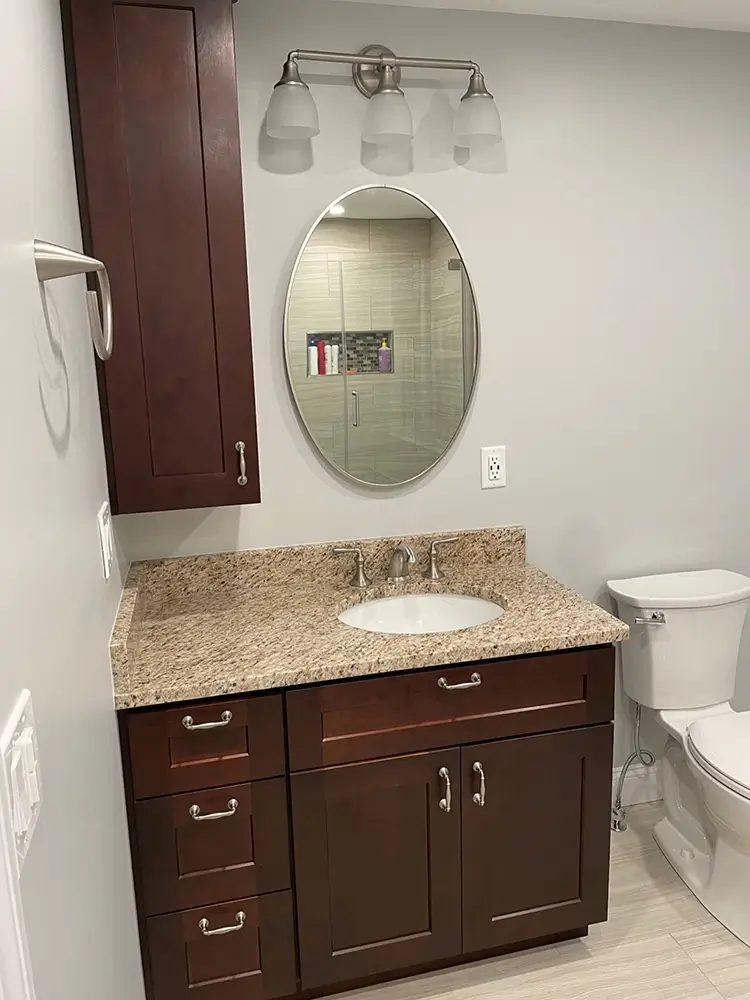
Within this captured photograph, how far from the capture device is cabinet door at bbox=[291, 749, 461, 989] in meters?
1.87

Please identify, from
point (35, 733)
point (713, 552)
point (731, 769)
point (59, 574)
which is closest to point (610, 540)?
point (713, 552)

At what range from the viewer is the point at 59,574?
3.60ft

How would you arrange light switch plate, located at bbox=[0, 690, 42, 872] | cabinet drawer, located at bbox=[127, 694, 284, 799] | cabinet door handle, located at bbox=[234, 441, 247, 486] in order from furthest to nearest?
cabinet door handle, located at bbox=[234, 441, 247, 486]
cabinet drawer, located at bbox=[127, 694, 284, 799]
light switch plate, located at bbox=[0, 690, 42, 872]

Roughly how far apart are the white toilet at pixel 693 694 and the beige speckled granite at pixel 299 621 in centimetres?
39

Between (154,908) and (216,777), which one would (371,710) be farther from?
(154,908)

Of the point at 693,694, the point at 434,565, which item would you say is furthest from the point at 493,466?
the point at 693,694

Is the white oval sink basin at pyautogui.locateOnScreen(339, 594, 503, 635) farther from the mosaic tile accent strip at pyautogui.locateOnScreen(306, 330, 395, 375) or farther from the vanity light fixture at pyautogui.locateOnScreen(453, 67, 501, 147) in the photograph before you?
the vanity light fixture at pyautogui.locateOnScreen(453, 67, 501, 147)

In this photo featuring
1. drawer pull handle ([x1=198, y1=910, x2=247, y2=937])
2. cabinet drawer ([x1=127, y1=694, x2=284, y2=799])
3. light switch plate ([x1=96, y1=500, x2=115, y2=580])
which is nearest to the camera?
light switch plate ([x1=96, y1=500, x2=115, y2=580])

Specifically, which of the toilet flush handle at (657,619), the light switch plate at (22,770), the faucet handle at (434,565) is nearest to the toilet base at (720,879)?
the toilet flush handle at (657,619)

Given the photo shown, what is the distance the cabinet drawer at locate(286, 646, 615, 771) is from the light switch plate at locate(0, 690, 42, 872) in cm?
98

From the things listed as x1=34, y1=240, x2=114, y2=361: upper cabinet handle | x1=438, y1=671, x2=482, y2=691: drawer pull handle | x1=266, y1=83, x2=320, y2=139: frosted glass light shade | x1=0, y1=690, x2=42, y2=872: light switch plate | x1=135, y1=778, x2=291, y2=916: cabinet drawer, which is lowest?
x1=135, y1=778, x2=291, y2=916: cabinet drawer

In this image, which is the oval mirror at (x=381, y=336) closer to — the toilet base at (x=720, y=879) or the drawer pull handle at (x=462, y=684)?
the drawer pull handle at (x=462, y=684)

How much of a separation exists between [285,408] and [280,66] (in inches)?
34.2

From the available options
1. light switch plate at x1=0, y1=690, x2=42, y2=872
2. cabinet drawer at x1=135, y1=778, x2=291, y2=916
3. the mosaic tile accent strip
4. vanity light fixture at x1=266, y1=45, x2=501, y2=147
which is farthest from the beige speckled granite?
vanity light fixture at x1=266, y1=45, x2=501, y2=147
